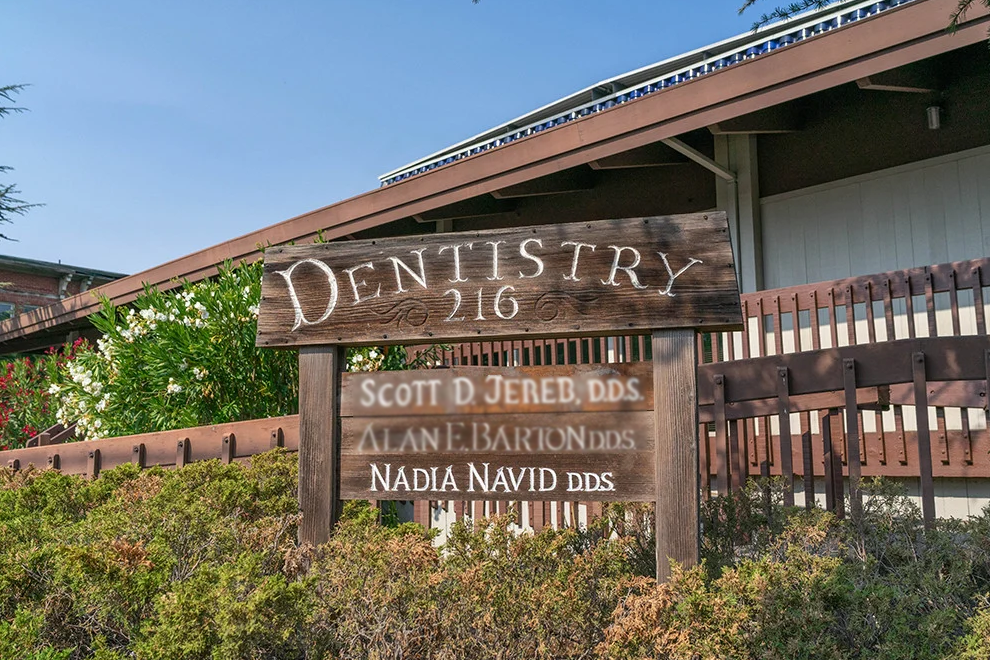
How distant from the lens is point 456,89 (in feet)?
49.8

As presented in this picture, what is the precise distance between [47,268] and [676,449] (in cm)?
2803

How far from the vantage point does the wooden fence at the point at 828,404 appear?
4.13 metres

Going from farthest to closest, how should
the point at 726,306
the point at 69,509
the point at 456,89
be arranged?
1. the point at 456,89
2. the point at 69,509
3. the point at 726,306

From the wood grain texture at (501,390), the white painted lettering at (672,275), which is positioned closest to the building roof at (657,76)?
the white painted lettering at (672,275)

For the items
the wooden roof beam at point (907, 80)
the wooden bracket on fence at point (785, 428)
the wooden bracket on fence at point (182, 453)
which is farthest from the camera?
the wooden roof beam at point (907, 80)

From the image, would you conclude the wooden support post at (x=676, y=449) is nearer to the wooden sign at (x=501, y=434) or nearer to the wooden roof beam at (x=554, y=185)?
the wooden sign at (x=501, y=434)

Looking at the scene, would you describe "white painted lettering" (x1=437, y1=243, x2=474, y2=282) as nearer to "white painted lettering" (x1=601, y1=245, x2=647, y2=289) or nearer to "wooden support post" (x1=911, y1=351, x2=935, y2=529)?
"white painted lettering" (x1=601, y1=245, x2=647, y2=289)

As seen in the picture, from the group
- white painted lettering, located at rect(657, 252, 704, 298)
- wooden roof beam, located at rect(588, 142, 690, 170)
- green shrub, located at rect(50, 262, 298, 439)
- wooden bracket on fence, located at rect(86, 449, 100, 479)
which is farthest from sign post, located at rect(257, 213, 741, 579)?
wooden roof beam, located at rect(588, 142, 690, 170)

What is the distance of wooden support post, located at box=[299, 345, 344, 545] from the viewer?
13.7 feet

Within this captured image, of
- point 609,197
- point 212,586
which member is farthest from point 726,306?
point 609,197

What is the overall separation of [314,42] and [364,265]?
9.96 m

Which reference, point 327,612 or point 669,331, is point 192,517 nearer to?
point 327,612

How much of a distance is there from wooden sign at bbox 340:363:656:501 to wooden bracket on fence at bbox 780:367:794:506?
2.97 feet

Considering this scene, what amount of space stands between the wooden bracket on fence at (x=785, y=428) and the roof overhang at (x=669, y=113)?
2.65 metres
